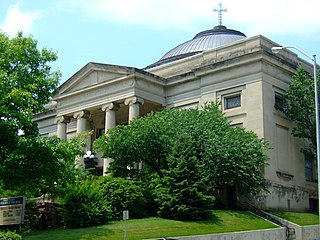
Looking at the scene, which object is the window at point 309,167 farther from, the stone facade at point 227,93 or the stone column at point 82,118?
the stone column at point 82,118

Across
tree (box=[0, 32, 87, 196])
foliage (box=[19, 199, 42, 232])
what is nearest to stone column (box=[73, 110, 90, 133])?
foliage (box=[19, 199, 42, 232])

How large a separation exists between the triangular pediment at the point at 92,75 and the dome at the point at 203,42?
882 centimetres

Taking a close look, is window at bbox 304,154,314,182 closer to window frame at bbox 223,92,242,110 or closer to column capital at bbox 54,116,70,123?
window frame at bbox 223,92,242,110

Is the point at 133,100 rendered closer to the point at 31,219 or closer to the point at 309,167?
the point at 309,167

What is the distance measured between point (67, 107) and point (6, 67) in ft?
88.4

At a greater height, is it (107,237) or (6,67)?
(6,67)

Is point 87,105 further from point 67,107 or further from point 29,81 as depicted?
point 29,81

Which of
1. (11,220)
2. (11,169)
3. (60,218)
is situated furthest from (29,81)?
(60,218)

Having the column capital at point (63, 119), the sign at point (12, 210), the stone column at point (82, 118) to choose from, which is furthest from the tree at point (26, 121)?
the column capital at point (63, 119)

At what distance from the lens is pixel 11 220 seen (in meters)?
28.8

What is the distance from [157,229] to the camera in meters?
30.1

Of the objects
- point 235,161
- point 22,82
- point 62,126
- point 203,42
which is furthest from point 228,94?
point 22,82

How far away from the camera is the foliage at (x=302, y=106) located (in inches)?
1692

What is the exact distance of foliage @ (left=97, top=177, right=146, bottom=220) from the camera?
34.0 metres
